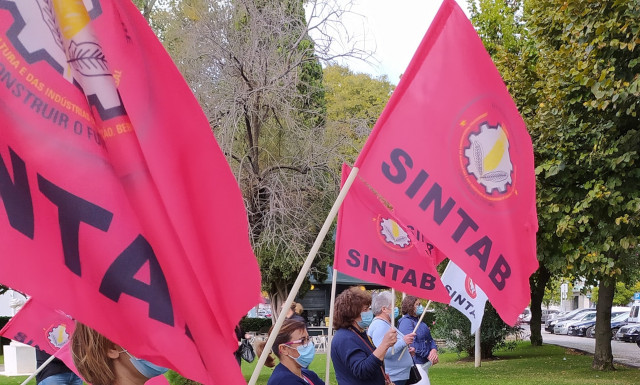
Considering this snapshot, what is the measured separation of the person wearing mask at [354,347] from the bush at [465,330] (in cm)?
2084

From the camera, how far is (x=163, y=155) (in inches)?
115

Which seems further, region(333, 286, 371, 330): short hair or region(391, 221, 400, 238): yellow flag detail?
region(391, 221, 400, 238): yellow flag detail

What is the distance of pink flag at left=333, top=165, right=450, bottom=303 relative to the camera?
7.55 metres

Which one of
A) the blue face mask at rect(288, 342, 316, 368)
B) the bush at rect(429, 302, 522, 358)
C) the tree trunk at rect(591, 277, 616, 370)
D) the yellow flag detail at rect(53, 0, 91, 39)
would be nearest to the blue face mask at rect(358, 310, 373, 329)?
the blue face mask at rect(288, 342, 316, 368)

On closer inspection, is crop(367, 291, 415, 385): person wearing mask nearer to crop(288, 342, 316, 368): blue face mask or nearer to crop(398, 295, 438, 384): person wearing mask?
crop(398, 295, 438, 384): person wearing mask

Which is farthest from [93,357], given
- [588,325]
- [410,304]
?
[588,325]

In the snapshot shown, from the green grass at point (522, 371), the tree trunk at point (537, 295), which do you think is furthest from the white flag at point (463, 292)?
the tree trunk at point (537, 295)

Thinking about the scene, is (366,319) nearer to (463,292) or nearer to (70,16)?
(463,292)

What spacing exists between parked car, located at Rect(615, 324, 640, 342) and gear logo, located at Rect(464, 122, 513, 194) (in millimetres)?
40750

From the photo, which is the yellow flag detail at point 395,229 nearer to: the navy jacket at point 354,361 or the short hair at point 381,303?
the short hair at point 381,303

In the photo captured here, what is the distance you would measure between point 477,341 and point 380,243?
65.0 feet

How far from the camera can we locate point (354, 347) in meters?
6.88

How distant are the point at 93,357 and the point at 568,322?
54641 mm

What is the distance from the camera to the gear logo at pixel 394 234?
7.71m
